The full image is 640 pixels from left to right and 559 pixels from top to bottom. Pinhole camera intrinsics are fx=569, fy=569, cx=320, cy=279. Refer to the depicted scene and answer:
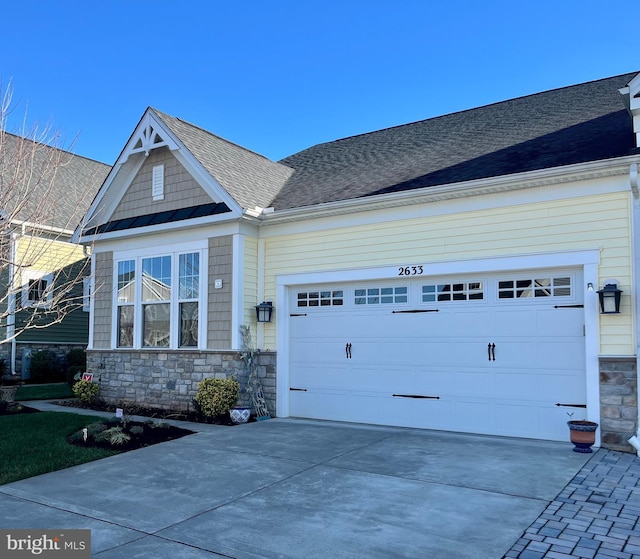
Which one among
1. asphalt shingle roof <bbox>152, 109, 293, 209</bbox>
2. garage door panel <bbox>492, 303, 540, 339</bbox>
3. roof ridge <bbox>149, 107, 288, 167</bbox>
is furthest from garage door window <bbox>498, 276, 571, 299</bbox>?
roof ridge <bbox>149, 107, 288, 167</bbox>

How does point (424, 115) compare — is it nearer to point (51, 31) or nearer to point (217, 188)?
point (217, 188)

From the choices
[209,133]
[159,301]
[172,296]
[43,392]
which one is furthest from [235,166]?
[43,392]

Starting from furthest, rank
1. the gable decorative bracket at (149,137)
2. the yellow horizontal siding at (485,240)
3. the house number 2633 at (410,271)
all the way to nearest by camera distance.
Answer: the gable decorative bracket at (149,137), the house number 2633 at (410,271), the yellow horizontal siding at (485,240)

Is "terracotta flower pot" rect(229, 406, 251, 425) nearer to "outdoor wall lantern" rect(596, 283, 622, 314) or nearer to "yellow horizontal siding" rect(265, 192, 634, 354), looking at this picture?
"yellow horizontal siding" rect(265, 192, 634, 354)

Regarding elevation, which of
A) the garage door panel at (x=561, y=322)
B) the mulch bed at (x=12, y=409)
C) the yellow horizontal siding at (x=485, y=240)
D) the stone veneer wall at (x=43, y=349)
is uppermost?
the yellow horizontal siding at (x=485, y=240)

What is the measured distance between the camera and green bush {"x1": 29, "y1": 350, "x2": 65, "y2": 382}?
53.0 feet

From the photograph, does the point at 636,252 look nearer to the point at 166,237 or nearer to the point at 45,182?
the point at 166,237

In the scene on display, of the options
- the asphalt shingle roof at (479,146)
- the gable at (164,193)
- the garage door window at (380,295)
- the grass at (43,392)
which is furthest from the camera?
the grass at (43,392)

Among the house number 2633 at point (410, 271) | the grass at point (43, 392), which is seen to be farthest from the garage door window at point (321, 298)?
the grass at point (43, 392)

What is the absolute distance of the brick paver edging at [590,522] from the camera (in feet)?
13.4

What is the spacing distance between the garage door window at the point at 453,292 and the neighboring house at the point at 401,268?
30 millimetres

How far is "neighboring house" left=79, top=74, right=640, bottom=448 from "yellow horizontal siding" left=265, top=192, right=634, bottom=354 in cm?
2

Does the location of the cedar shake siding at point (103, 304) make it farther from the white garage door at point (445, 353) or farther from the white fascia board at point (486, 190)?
the white garage door at point (445, 353)

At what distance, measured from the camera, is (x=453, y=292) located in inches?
347
